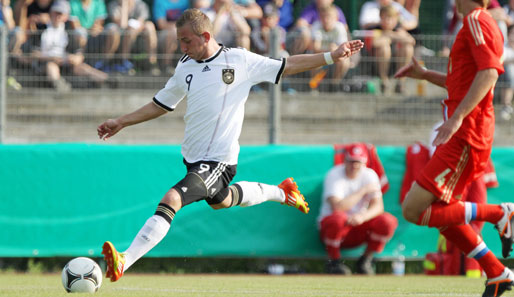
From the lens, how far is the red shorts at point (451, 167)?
684 centimetres

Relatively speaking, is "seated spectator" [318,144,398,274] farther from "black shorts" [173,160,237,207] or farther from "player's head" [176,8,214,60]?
"player's head" [176,8,214,60]

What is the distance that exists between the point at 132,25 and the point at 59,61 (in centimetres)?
216

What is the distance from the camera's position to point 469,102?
21.6ft

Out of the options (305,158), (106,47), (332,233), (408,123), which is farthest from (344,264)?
(106,47)

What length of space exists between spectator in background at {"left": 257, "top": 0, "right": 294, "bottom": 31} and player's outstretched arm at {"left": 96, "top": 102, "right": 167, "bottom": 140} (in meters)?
7.02

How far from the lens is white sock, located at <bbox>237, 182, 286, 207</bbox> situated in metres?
8.06

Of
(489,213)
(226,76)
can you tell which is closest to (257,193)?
(226,76)

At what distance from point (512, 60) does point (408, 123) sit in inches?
69.2

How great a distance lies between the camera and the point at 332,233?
34.9 ft

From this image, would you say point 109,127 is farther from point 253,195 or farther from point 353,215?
point 353,215

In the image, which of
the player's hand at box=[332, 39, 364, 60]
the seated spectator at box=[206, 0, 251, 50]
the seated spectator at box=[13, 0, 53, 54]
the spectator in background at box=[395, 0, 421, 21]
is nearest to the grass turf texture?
the player's hand at box=[332, 39, 364, 60]

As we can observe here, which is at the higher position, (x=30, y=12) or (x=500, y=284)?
(x=30, y=12)

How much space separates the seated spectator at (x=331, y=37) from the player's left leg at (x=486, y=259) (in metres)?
4.52

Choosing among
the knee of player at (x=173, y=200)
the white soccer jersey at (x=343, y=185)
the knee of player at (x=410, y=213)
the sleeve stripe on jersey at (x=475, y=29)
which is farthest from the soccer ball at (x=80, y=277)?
the white soccer jersey at (x=343, y=185)
